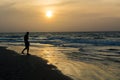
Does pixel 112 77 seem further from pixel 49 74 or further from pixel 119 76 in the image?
pixel 49 74

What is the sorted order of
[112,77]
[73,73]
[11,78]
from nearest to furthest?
[11,78] → [112,77] → [73,73]

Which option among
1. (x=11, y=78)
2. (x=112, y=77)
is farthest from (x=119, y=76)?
(x=11, y=78)

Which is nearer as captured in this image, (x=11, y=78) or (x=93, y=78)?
(x=11, y=78)

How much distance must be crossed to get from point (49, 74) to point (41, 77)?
846mm

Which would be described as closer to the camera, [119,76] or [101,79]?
[101,79]

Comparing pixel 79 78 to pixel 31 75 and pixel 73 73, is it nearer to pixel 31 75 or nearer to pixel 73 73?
pixel 73 73

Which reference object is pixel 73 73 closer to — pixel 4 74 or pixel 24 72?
pixel 24 72

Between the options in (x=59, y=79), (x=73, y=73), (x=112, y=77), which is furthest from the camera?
(x=73, y=73)

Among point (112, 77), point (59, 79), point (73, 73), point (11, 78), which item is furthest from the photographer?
point (73, 73)

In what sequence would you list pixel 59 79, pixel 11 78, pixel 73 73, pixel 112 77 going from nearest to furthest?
pixel 11 78
pixel 59 79
pixel 112 77
pixel 73 73

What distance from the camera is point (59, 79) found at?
10391mm

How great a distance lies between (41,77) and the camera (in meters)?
10.5

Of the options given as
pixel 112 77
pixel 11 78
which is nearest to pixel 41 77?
pixel 11 78

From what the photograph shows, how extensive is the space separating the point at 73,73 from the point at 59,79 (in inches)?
64.9
